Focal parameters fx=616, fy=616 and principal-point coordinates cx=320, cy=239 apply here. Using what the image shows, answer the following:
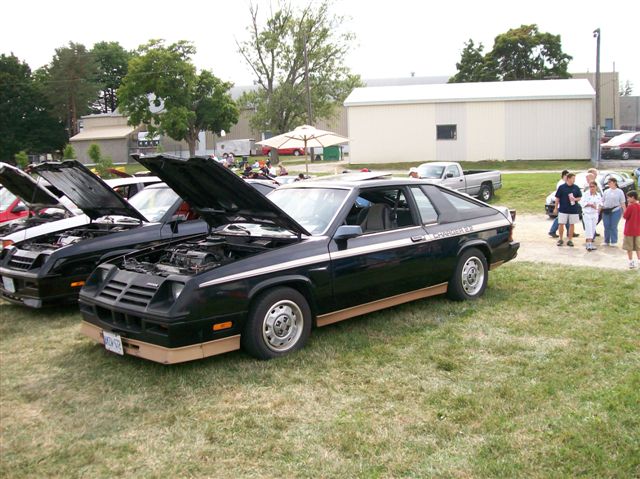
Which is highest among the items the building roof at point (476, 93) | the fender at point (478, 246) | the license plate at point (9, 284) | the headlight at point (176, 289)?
the building roof at point (476, 93)

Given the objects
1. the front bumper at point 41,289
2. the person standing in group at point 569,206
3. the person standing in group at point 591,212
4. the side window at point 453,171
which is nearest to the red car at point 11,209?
the front bumper at point 41,289

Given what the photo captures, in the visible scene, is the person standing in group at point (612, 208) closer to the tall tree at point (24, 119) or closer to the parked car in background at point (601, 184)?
the parked car in background at point (601, 184)

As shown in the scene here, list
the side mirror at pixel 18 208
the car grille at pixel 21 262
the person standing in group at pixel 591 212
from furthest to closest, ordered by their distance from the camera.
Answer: the side mirror at pixel 18 208, the person standing in group at pixel 591 212, the car grille at pixel 21 262

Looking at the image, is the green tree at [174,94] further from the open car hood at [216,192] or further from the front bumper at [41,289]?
the open car hood at [216,192]

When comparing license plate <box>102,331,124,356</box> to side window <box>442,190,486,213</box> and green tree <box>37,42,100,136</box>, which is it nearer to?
side window <box>442,190,486,213</box>

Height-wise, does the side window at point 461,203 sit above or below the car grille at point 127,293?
above

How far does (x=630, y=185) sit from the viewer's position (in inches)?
704

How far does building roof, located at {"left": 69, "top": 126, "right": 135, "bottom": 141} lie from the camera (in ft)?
192

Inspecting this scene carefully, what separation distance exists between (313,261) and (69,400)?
2285 mm

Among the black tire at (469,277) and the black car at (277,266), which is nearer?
the black car at (277,266)

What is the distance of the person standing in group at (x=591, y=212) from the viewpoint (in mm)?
11352

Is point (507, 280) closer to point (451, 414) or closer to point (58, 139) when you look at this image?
point (451, 414)

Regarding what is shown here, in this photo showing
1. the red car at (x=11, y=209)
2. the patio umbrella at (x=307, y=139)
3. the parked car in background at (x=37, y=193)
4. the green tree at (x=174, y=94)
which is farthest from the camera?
the green tree at (x=174, y=94)

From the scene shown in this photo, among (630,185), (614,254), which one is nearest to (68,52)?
(630,185)
